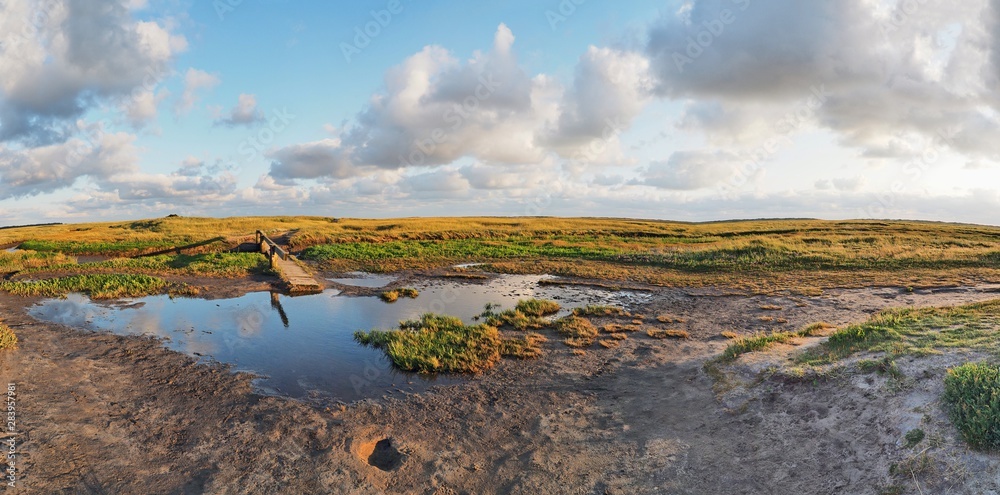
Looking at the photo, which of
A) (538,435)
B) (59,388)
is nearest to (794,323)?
(538,435)

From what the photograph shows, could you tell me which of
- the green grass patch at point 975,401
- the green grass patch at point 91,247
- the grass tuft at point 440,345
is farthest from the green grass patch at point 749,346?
the green grass patch at point 91,247

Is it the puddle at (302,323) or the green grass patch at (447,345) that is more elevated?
the green grass patch at (447,345)

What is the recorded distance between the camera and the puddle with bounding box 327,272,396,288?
26612 millimetres

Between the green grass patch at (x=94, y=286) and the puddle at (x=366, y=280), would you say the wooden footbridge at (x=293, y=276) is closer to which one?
the puddle at (x=366, y=280)

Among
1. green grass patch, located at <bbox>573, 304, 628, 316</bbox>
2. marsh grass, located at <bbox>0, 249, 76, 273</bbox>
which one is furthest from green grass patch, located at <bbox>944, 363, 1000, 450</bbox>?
marsh grass, located at <bbox>0, 249, 76, 273</bbox>

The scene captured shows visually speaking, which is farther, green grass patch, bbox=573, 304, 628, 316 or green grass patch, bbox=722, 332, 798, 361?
green grass patch, bbox=573, 304, 628, 316

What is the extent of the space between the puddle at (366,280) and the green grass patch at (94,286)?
8.69 meters

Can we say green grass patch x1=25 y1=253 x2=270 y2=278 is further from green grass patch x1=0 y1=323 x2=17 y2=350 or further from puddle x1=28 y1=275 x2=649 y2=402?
green grass patch x1=0 y1=323 x2=17 y2=350

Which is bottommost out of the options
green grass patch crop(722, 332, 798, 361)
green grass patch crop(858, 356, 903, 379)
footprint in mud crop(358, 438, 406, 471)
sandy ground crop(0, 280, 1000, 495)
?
footprint in mud crop(358, 438, 406, 471)

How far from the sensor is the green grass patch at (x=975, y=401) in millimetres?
6207

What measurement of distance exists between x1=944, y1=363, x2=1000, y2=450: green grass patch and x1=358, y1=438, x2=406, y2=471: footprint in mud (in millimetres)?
8170

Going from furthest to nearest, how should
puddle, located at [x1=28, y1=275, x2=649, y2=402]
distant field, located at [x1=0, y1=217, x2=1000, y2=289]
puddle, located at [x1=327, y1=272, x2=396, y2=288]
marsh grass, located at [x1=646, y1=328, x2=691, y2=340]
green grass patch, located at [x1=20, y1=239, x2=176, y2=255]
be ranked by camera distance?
green grass patch, located at [x1=20, y1=239, x2=176, y2=255] < distant field, located at [x1=0, y1=217, x2=1000, y2=289] < puddle, located at [x1=327, y1=272, x2=396, y2=288] < marsh grass, located at [x1=646, y1=328, x2=691, y2=340] < puddle, located at [x1=28, y1=275, x2=649, y2=402]

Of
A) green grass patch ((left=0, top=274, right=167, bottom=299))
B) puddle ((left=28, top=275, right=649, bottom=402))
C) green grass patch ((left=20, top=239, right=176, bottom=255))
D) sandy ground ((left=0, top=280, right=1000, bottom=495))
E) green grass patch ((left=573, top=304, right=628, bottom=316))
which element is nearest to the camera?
sandy ground ((left=0, top=280, right=1000, bottom=495))

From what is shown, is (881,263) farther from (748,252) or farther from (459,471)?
(459,471)
